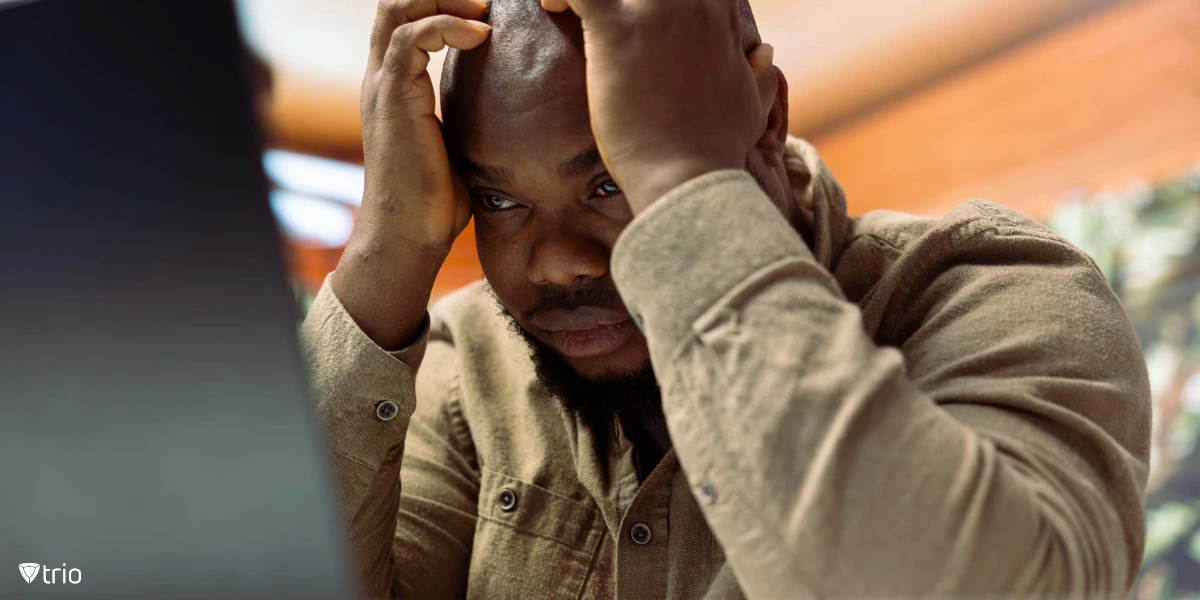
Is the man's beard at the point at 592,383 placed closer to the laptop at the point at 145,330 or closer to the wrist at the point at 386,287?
the wrist at the point at 386,287

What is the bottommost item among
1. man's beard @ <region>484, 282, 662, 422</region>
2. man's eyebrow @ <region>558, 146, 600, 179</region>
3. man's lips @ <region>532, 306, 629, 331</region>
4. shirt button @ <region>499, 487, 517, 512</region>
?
shirt button @ <region>499, 487, 517, 512</region>

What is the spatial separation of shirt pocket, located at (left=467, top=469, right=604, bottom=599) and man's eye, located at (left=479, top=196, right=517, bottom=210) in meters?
0.30

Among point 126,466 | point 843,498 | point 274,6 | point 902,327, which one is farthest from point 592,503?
point 274,6

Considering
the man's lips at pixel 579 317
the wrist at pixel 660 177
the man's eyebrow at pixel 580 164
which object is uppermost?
the wrist at pixel 660 177

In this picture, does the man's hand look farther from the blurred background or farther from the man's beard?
the blurred background

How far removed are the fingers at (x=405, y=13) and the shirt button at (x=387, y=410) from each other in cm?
30

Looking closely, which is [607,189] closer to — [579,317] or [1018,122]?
[579,317]

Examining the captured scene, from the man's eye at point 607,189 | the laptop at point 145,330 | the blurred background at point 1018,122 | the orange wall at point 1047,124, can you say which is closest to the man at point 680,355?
the man's eye at point 607,189

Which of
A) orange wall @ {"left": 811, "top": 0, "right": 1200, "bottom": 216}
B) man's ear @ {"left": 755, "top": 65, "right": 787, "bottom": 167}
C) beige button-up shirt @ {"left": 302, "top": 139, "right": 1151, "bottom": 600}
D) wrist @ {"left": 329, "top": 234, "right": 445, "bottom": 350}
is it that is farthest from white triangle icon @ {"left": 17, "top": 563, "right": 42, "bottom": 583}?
orange wall @ {"left": 811, "top": 0, "right": 1200, "bottom": 216}

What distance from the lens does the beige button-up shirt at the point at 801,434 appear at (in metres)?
0.59

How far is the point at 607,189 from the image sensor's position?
0.86 meters

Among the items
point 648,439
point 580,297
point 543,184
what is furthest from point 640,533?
point 543,184

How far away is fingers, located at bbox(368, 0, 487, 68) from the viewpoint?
908 millimetres

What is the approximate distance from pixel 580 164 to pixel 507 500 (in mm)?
388
